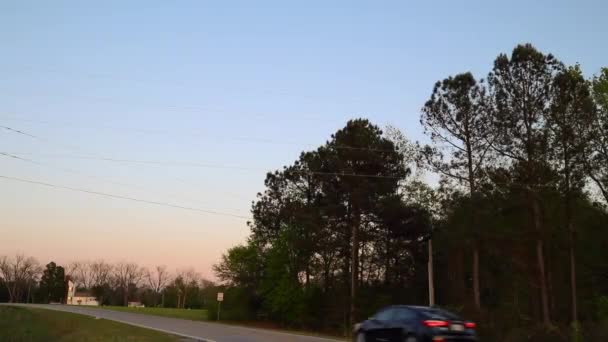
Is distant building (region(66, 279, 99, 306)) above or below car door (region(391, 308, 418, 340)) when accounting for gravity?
below

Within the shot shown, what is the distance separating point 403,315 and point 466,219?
788 inches

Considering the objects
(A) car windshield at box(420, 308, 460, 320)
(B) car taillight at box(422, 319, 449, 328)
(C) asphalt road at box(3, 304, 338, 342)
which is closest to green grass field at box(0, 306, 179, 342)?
(C) asphalt road at box(3, 304, 338, 342)

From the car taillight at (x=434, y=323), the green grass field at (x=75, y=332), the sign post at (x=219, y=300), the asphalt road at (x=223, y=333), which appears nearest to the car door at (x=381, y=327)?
the car taillight at (x=434, y=323)

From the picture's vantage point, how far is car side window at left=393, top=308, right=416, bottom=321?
14.7 meters

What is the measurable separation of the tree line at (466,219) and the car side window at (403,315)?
8.88 m

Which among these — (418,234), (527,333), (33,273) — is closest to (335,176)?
(418,234)

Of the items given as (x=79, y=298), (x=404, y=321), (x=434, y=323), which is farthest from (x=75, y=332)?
(x=79, y=298)

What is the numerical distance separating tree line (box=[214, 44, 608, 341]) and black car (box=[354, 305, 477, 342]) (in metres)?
8.59

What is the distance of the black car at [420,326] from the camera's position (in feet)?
45.6

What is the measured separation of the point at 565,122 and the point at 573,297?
34.5ft

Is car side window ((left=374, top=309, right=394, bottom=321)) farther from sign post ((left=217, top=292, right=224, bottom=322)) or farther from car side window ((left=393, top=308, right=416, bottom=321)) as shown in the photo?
sign post ((left=217, top=292, right=224, bottom=322))

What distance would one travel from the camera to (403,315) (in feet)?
49.4

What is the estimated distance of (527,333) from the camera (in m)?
22.3

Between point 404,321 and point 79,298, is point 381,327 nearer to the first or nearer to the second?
point 404,321
